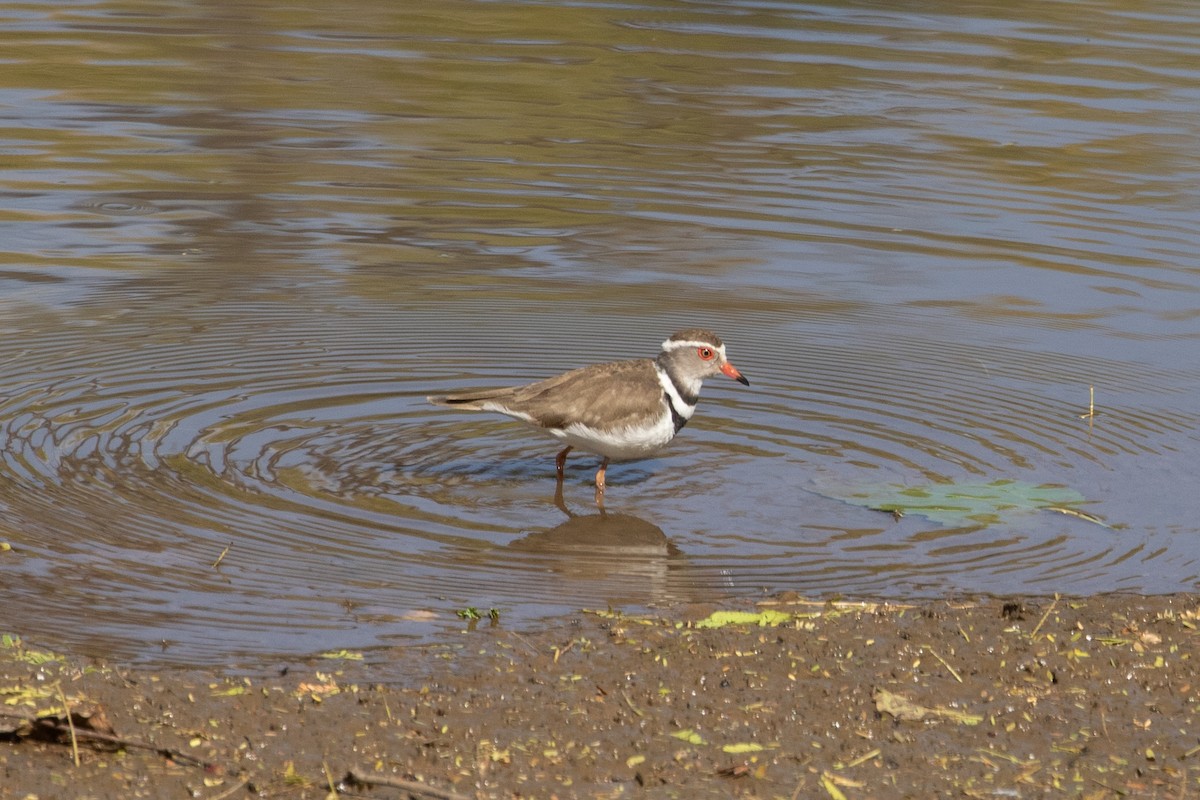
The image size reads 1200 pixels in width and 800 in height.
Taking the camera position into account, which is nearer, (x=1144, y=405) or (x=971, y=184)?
(x=1144, y=405)

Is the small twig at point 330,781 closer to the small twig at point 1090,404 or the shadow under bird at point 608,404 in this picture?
→ the shadow under bird at point 608,404

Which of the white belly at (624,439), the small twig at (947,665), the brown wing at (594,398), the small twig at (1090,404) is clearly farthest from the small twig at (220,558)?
the small twig at (1090,404)

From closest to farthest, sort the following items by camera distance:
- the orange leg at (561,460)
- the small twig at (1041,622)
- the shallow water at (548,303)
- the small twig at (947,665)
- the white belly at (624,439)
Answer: the small twig at (947,665), the small twig at (1041,622), the shallow water at (548,303), the white belly at (624,439), the orange leg at (561,460)

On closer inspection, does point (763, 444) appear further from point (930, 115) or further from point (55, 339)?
point (930, 115)

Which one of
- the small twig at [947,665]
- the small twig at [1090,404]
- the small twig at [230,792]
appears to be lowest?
the small twig at [1090,404]

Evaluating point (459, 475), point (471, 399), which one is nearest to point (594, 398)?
point (471, 399)

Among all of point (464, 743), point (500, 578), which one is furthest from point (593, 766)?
point (500, 578)

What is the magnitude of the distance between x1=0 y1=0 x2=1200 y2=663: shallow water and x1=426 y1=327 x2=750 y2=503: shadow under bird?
1.10ft

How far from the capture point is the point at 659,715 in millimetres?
6602

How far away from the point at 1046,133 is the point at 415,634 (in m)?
14.4

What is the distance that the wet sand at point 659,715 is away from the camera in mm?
5961

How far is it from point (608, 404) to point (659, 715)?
3.94 meters

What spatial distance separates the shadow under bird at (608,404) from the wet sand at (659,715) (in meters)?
2.50

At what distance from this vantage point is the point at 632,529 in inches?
380
